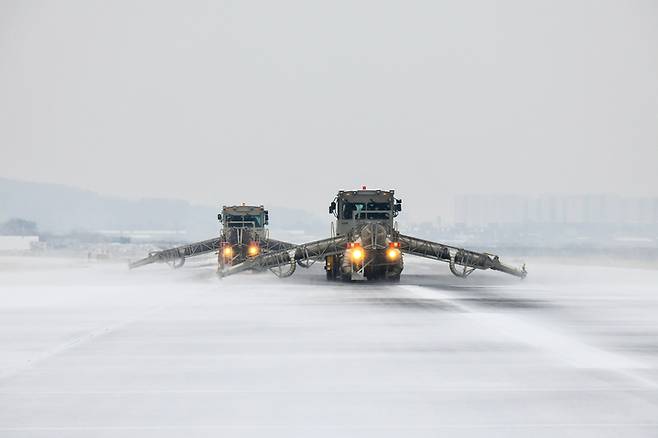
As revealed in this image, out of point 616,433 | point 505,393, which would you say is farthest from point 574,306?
point 616,433

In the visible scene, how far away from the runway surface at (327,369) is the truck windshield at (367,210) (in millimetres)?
19520

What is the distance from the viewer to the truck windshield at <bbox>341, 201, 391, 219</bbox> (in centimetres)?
5859

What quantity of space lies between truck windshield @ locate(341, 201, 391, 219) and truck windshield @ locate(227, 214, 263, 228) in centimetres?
1447

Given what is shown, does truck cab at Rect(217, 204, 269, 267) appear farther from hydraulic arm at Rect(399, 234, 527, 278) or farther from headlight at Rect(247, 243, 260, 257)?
hydraulic arm at Rect(399, 234, 527, 278)

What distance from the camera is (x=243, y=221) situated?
72.9 meters

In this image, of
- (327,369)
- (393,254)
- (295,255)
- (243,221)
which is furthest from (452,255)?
(327,369)

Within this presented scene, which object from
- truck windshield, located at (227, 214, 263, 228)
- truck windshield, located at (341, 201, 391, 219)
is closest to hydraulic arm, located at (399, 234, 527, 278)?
truck windshield, located at (341, 201, 391, 219)

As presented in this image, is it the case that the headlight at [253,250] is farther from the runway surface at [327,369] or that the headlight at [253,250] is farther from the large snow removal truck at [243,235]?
the runway surface at [327,369]

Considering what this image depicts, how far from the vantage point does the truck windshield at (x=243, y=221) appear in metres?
72.8

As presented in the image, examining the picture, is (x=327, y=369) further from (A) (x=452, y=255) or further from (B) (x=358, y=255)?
(A) (x=452, y=255)

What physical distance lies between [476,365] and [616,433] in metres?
6.93

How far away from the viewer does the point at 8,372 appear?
708 inches

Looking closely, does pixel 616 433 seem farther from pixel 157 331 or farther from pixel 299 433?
pixel 157 331

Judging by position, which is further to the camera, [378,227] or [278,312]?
[378,227]
